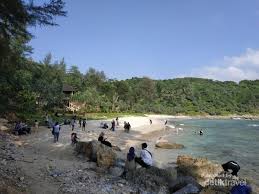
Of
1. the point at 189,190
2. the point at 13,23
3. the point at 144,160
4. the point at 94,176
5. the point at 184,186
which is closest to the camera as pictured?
the point at 13,23

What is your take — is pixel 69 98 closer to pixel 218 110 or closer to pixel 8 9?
pixel 8 9

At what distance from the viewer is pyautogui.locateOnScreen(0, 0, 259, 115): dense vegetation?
15188 millimetres

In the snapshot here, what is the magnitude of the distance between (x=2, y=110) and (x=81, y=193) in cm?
497

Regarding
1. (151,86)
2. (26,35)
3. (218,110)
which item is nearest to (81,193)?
(26,35)

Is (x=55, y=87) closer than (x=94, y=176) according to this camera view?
No

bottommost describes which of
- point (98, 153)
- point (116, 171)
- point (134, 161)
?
point (116, 171)

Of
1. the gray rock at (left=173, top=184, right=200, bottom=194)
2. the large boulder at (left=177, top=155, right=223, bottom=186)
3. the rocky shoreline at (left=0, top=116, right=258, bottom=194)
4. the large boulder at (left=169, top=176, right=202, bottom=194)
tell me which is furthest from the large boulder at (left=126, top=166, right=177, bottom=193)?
the large boulder at (left=177, top=155, right=223, bottom=186)

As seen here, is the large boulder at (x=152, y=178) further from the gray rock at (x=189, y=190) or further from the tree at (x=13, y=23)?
the tree at (x=13, y=23)

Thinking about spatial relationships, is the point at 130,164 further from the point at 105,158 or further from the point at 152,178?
the point at 105,158

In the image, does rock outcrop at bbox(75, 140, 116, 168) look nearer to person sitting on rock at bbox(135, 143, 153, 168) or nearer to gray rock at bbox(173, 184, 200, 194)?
person sitting on rock at bbox(135, 143, 153, 168)

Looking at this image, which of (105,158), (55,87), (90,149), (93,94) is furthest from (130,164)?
(93,94)

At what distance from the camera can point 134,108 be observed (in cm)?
13900

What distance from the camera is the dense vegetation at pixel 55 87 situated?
15188 millimetres

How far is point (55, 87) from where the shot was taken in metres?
74.8
